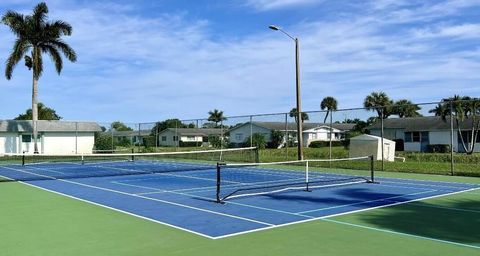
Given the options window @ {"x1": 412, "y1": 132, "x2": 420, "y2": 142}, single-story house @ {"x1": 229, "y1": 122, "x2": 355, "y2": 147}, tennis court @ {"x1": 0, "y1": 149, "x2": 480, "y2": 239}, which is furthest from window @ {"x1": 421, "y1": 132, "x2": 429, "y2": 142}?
tennis court @ {"x1": 0, "y1": 149, "x2": 480, "y2": 239}

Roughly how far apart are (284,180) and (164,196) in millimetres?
5440

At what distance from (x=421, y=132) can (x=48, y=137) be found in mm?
35244

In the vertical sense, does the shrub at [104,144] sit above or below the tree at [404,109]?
below

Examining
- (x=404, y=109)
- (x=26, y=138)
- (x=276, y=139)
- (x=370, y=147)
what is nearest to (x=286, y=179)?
(x=370, y=147)

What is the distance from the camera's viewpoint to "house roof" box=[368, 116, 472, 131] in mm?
46000

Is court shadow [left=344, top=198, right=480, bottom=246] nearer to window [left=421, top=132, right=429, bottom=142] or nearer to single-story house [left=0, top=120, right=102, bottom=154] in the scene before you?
single-story house [left=0, top=120, right=102, bottom=154]

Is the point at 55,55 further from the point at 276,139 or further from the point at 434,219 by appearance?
the point at 434,219

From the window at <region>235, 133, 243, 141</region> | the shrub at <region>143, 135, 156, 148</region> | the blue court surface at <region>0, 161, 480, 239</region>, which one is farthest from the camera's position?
the window at <region>235, 133, 243, 141</region>

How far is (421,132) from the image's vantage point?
4897 cm

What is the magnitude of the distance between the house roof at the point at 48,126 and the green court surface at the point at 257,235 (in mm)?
31277

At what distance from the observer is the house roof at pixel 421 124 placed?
4600 centimetres

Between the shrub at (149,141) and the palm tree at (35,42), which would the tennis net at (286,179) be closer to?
the palm tree at (35,42)

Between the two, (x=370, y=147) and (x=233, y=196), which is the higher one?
(x=370, y=147)

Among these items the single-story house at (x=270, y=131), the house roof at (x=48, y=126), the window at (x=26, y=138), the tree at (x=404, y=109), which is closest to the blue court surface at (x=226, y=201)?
the tree at (x=404, y=109)
